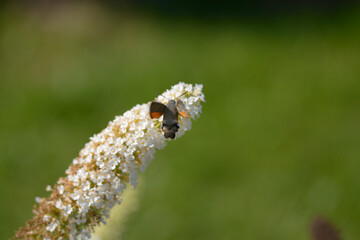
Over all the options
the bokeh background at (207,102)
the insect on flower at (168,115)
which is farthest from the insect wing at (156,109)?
the bokeh background at (207,102)

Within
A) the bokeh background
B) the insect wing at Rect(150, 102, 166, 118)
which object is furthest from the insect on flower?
the bokeh background

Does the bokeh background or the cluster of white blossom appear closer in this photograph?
the cluster of white blossom

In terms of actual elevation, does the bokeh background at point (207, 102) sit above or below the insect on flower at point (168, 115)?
above

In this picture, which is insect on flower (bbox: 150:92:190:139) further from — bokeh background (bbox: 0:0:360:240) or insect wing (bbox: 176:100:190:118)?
bokeh background (bbox: 0:0:360:240)

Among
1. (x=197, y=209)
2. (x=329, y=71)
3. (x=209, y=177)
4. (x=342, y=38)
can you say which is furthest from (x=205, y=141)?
(x=342, y=38)

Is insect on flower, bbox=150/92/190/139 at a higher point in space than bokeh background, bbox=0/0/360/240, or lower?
lower

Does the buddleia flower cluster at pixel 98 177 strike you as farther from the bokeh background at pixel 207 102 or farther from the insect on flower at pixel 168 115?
the bokeh background at pixel 207 102

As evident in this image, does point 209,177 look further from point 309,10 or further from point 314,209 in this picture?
point 309,10

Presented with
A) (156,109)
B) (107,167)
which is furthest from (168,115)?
(107,167)
